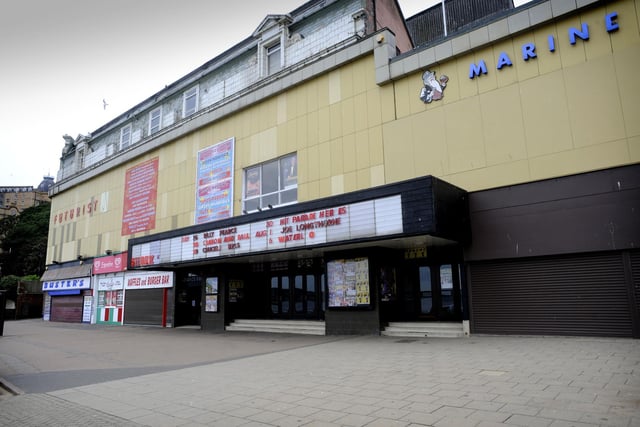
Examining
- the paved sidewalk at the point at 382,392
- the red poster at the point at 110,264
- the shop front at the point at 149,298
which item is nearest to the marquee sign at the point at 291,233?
the paved sidewalk at the point at 382,392

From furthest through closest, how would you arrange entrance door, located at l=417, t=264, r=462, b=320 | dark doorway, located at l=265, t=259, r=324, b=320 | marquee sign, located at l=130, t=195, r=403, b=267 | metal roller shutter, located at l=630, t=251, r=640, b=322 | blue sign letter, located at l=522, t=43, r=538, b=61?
dark doorway, located at l=265, t=259, r=324, b=320 < entrance door, located at l=417, t=264, r=462, b=320 < blue sign letter, located at l=522, t=43, r=538, b=61 < marquee sign, located at l=130, t=195, r=403, b=267 < metal roller shutter, located at l=630, t=251, r=640, b=322

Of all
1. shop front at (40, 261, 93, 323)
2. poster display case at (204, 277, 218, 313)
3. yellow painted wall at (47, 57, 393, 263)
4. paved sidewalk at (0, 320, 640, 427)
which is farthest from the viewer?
shop front at (40, 261, 93, 323)

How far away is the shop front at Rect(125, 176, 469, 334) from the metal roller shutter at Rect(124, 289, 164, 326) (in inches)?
148

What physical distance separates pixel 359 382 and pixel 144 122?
2509 cm

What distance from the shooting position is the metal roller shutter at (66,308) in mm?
29500

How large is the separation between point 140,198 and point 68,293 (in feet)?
36.4

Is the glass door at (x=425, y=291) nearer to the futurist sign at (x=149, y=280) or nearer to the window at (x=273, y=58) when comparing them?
the window at (x=273, y=58)

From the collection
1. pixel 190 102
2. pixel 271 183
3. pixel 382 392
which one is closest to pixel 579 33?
pixel 382 392

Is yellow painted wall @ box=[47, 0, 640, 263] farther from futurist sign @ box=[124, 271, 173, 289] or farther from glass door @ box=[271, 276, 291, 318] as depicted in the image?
futurist sign @ box=[124, 271, 173, 289]

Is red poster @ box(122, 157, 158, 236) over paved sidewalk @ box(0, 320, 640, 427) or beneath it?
over

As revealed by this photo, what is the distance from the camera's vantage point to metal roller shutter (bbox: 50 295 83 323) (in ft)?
96.8

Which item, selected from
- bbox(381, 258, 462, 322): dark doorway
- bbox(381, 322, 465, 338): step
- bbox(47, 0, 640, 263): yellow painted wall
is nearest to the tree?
bbox(47, 0, 640, 263): yellow painted wall

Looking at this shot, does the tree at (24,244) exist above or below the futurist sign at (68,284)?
above

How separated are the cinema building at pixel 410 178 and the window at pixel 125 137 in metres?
7.11
